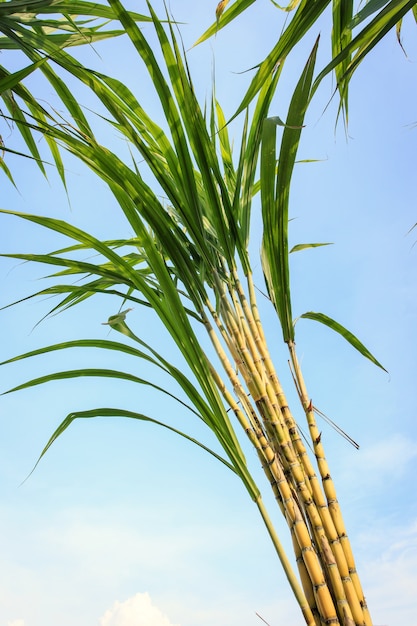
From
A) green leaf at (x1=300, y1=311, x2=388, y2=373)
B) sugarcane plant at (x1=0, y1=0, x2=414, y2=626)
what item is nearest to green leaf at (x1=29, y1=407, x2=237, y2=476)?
sugarcane plant at (x1=0, y1=0, x2=414, y2=626)

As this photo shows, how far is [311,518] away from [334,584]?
0.09 metres

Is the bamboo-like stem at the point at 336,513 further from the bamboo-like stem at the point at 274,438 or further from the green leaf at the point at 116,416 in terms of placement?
the green leaf at the point at 116,416

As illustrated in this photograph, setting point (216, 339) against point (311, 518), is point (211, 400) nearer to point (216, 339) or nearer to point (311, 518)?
point (216, 339)

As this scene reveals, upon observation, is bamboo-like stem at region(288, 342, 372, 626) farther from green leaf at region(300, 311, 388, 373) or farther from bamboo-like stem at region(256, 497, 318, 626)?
green leaf at region(300, 311, 388, 373)

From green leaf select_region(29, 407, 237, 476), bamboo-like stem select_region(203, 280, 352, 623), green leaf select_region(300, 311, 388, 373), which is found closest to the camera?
bamboo-like stem select_region(203, 280, 352, 623)

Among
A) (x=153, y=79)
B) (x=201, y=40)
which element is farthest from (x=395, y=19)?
(x=201, y=40)

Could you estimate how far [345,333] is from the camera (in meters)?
1.16

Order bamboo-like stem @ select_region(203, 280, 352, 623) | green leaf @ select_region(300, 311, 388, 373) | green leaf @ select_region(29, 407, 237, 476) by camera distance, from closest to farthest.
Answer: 1. bamboo-like stem @ select_region(203, 280, 352, 623)
2. green leaf @ select_region(29, 407, 237, 476)
3. green leaf @ select_region(300, 311, 388, 373)

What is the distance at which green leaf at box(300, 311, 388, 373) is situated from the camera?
3.78 feet

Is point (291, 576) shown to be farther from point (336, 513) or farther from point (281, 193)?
point (281, 193)

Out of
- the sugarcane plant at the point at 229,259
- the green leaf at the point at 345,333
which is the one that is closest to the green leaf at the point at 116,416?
the sugarcane plant at the point at 229,259

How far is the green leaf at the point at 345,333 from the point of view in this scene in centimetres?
115

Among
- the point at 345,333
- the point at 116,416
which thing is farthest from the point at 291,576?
the point at 345,333

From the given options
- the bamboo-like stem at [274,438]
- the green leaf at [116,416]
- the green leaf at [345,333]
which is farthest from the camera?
the green leaf at [345,333]
